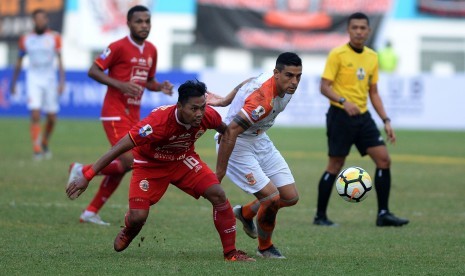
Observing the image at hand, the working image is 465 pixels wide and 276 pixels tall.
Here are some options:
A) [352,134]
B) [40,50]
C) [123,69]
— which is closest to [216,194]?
[123,69]

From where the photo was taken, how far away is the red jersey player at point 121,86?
35.5 ft

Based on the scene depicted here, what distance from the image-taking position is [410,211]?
12.4 m

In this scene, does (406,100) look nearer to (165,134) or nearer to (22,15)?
(22,15)

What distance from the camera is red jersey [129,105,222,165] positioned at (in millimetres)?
8172

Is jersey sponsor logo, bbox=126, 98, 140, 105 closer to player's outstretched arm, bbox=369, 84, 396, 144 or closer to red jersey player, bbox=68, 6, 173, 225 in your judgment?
red jersey player, bbox=68, 6, 173, 225

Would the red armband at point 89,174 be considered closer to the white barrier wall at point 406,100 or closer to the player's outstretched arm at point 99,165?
the player's outstretched arm at point 99,165

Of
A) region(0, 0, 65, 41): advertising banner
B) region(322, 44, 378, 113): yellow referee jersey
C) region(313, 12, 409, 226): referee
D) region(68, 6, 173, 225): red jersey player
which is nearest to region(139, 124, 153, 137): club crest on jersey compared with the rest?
region(68, 6, 173, 225): red jersey player

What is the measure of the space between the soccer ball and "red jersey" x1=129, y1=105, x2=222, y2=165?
1.59 metres

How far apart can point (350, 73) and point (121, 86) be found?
8.60 feet

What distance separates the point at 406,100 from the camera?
2817 centimetres

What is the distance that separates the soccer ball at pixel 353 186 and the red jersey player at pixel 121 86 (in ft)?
8.39

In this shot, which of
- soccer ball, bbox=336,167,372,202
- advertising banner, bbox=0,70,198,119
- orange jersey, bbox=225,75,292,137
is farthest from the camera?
advertising banner, bbox=0,70,198,119

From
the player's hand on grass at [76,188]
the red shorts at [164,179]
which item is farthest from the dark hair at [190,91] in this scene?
→ the player's hand on grass at [76,188]

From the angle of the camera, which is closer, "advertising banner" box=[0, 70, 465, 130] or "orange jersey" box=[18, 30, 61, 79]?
"orange jersey" box=[18, 30, 61, 79]
